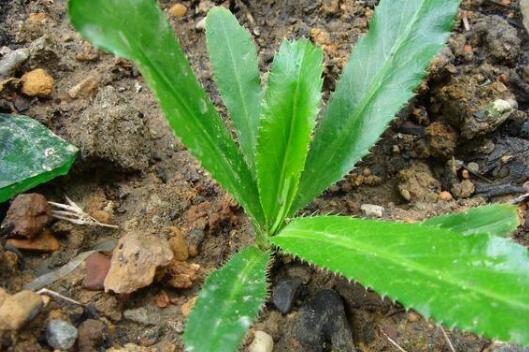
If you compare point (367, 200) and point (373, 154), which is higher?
point (373, 154)

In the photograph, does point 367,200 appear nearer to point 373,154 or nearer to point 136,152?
point 373,154

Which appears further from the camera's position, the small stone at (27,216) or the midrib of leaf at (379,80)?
the midrib of leaf at (379,80)

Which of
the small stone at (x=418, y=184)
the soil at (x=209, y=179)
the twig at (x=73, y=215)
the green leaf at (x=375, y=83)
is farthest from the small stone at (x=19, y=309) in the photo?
the small stone at (x=418, y=184)

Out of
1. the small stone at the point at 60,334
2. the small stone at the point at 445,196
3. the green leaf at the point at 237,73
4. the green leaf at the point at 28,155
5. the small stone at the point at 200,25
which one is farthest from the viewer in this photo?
the small stone at the point at 200,25

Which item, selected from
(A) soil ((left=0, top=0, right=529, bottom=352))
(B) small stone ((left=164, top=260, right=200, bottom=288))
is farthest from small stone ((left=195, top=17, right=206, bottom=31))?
(B) small stone ((left=164, top=260, right=200, bottom=288))

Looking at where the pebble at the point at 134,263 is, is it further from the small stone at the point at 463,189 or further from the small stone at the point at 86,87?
the small stone at the point at 463,189

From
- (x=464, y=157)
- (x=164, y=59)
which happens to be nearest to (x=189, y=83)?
(x=164, y=59)

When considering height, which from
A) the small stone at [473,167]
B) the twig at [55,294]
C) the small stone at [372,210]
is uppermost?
the small stone at [473,167]
